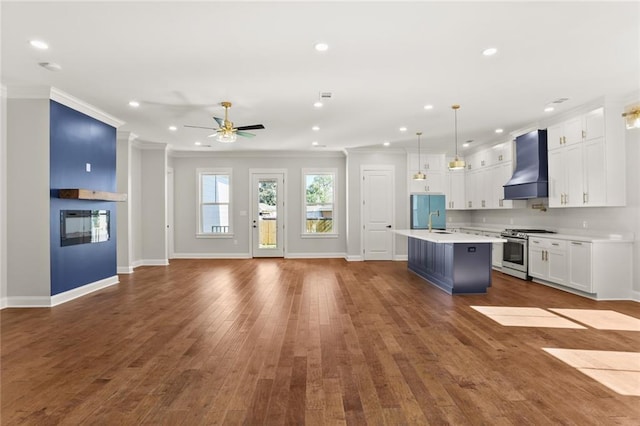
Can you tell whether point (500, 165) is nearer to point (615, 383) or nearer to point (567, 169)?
point (567, 169)

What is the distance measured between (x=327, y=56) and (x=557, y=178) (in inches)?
186

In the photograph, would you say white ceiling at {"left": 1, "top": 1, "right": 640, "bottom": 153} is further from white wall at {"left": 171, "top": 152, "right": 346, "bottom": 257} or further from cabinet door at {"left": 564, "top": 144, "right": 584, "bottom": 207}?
white wall at {"left": 171, "top": 152, "right": 346, "bottom": 257}

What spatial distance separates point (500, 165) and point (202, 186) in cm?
744

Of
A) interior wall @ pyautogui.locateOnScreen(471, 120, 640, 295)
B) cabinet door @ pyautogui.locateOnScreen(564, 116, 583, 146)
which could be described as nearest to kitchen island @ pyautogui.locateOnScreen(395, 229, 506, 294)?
interior wall @ pyautogui.locateOnScreen(471, 120, 640, 295)

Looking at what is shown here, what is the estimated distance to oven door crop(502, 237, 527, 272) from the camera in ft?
20.5

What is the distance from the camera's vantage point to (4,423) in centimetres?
204

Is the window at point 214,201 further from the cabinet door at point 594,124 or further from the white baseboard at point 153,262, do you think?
the cabinet door at point 594,124

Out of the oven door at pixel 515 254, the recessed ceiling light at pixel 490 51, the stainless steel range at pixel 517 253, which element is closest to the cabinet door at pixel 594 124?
the stainless steel range at pixel 517 253

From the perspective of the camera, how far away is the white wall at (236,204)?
928 centimetres

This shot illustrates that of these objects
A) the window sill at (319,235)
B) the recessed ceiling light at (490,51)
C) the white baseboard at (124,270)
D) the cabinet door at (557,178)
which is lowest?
the white baseboard at (124,270)

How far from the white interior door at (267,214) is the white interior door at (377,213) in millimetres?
2288

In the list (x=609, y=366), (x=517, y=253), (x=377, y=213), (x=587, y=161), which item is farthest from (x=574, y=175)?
(x=377, y=213)

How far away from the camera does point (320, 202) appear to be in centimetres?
939

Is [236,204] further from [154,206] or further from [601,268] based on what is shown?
[601,268]
